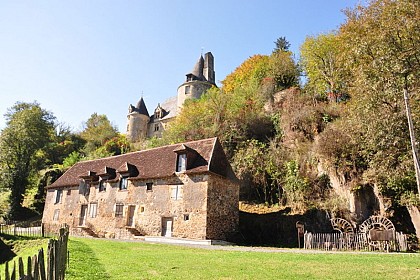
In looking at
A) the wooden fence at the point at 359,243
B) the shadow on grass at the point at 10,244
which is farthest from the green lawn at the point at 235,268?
the shadow on grass at the point at 10,244

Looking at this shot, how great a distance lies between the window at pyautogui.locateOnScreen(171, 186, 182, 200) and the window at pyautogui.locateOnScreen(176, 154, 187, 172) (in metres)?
1.38

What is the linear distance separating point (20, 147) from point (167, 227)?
29403 millimetres

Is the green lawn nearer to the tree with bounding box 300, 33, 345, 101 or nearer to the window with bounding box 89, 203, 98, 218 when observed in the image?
the window with bounding box 89, 203, 98, 218

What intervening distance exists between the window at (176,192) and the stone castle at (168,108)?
31.9 metres

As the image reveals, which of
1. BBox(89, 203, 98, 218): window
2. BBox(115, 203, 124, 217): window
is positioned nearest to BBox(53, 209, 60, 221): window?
BBox(89, 203, 98, 218): window

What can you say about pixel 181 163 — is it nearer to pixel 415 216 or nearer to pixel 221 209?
pixel 221 209

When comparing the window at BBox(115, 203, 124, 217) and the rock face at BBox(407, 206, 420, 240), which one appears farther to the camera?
the window at BBox(115, 203, 124, 217)

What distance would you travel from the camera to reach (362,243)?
16.9 metres

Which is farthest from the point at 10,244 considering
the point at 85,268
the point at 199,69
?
the point at 199,69

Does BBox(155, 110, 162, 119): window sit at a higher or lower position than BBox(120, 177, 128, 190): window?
higher

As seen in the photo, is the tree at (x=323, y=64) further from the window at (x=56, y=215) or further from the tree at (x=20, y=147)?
the tree at (x=20, y=147)

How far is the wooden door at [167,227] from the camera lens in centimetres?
2256

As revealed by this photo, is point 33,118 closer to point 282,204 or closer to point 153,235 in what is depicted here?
point 153,235

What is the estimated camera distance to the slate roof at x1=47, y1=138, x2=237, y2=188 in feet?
76.3
